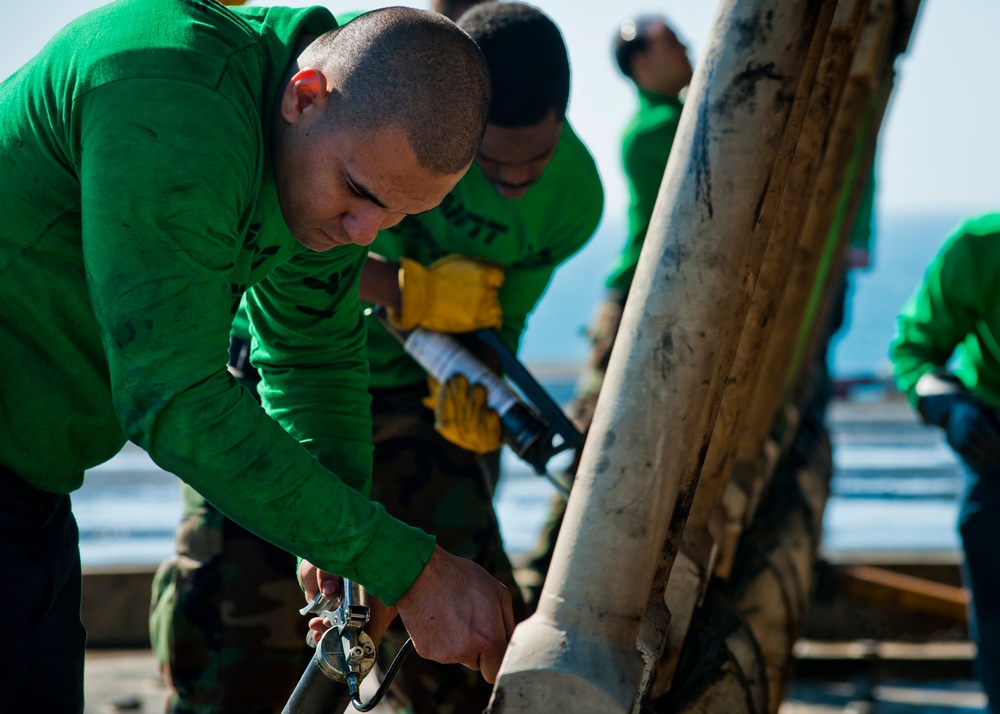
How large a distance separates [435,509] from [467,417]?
0.23m

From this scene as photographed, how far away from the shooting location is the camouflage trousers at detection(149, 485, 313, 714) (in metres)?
2.55

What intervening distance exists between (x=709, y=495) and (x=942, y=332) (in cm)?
138

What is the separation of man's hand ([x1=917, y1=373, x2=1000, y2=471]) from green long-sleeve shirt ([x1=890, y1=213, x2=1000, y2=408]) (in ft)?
0.21

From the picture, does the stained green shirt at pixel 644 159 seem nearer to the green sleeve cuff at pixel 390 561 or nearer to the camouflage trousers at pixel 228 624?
the camouflage trousers at pixel 228 624

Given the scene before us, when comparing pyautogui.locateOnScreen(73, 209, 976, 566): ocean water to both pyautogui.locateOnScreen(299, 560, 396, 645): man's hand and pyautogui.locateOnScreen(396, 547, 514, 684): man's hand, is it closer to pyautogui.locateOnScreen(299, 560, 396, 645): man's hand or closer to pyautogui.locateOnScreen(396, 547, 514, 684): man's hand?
pyautogui.locateOnScreen(299, 560, 396, 645): man's hand

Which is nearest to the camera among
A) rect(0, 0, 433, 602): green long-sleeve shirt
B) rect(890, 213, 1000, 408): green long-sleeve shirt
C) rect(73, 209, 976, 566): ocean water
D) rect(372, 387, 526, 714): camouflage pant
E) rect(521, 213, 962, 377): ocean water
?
rect(0, 0, 433, 602): green long-sleeve shirt

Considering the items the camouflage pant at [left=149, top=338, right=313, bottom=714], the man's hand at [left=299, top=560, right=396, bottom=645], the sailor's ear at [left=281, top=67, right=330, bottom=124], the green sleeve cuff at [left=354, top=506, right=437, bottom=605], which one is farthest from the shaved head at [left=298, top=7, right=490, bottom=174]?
the camouflage pant at [left=149, top=338, right=313, bottom=714]

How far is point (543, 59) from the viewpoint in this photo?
2828 mm

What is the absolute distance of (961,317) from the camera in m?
3.27

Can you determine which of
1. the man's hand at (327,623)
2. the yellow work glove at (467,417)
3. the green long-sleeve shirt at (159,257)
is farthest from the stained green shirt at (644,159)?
the green long-sleeve shirt at (159,257)

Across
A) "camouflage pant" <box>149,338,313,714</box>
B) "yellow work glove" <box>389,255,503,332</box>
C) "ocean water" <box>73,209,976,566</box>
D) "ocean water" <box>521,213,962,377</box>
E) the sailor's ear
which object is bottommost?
"ocean water" <box>521,213,962,377</box>

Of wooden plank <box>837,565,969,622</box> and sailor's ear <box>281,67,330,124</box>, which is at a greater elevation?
sailor's ear <box>281,67,330,124</box>

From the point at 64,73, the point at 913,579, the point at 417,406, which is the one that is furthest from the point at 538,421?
the point at 913,579

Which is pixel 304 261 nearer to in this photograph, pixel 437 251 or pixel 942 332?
pixel 437 251
